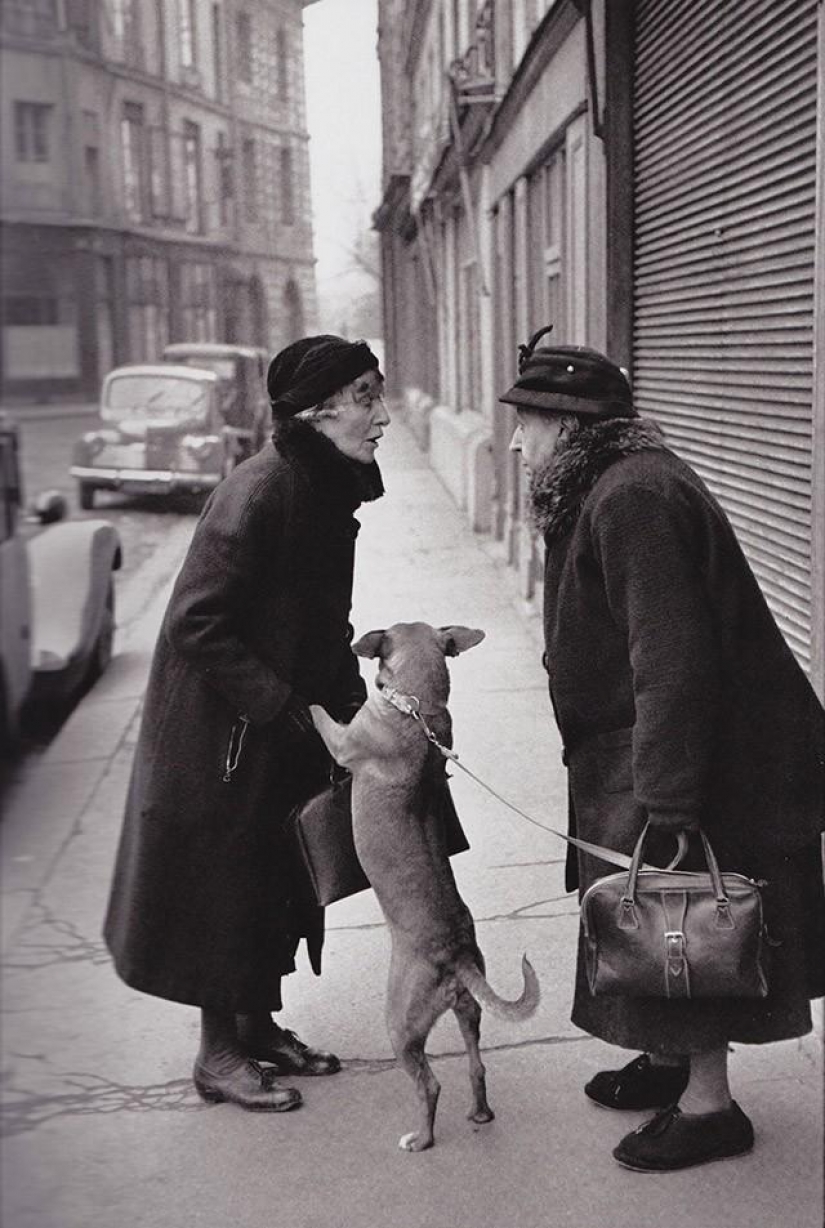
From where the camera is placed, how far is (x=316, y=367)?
9.49ft

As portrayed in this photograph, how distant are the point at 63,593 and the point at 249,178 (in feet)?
1.91

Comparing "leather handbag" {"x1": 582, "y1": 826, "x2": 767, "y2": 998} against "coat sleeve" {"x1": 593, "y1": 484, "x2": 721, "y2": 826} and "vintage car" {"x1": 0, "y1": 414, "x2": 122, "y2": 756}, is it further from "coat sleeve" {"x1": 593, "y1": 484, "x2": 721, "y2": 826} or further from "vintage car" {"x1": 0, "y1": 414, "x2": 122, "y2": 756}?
"vintage car" {"x1": 0, "y1": 414, "x2": 122, "y2": 756}

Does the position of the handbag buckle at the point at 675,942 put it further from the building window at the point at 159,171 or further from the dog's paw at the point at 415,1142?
the building window at the point at 159,171

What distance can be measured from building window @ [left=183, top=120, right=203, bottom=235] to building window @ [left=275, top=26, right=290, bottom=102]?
204 mm

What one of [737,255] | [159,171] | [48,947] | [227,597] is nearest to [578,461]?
[227,597]

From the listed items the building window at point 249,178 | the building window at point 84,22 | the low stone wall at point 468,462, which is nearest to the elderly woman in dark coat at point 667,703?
the building window at point 249,178

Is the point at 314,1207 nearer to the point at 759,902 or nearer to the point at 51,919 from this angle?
the point at 759,902

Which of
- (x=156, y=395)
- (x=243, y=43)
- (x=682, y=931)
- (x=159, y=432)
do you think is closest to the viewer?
(x=156, y=395)

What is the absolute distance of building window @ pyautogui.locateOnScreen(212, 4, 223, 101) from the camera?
1.18 m

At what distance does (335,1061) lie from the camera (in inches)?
140

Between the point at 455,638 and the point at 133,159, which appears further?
the point at 455,638

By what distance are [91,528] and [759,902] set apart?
224 cm

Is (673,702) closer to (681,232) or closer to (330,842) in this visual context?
(330,842)

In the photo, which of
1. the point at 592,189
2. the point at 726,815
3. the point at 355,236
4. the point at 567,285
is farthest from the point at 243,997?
the point at 567,285
